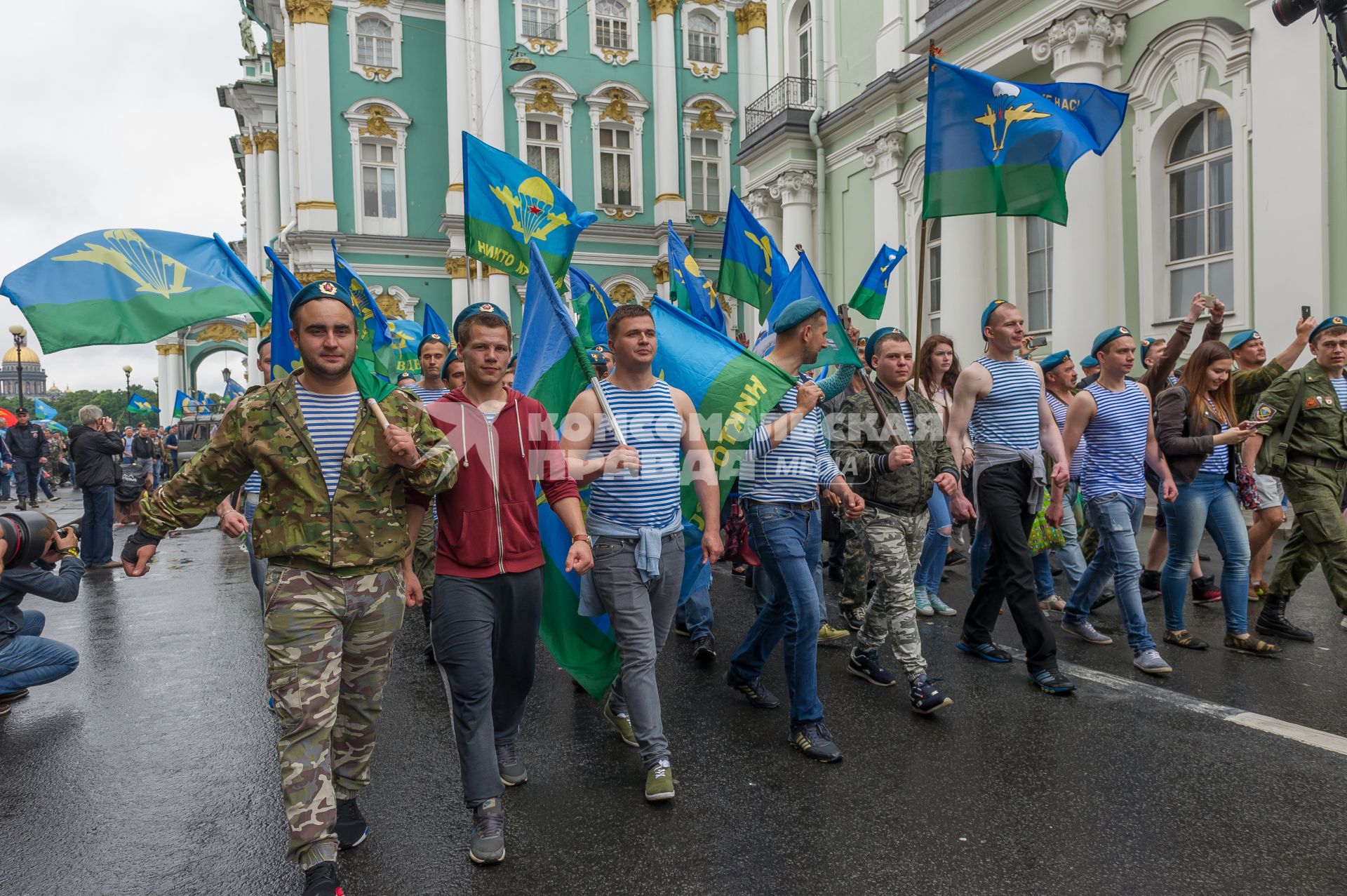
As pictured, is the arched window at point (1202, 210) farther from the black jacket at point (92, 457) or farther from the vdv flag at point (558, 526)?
the black jacket at point (92, 457)

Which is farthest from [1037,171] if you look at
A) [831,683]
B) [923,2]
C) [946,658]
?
[923,2]

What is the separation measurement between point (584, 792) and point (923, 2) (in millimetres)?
17483

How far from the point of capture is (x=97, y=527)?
11.6 m

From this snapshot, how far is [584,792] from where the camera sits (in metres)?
3.98

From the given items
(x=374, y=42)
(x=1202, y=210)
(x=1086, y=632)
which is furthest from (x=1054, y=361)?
(x=374, y=42)

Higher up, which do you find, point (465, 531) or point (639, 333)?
point (639, 333)

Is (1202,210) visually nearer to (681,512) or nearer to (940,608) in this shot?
(940,608)

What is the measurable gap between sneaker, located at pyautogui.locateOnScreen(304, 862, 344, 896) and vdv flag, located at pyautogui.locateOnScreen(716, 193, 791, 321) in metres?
6.07

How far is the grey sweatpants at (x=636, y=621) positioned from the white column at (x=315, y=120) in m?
28.2

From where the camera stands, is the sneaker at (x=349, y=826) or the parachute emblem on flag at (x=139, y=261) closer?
the sneaker at (x=349, y=826)

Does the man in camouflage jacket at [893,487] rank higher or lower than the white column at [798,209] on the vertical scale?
lower

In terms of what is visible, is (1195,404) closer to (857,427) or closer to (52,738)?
(857,427)

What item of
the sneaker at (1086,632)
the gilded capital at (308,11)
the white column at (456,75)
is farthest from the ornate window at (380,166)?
the sneaker at (1086,632)

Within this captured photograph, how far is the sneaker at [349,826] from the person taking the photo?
353 centimetres
